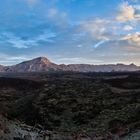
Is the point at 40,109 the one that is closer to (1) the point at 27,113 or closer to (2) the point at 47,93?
(1) the point at 27,113

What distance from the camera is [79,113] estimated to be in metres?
46.9

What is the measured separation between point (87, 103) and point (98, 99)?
3501 millimetres

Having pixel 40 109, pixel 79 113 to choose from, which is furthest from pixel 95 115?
pixel 40 109

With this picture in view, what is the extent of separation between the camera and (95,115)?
45.8 metres

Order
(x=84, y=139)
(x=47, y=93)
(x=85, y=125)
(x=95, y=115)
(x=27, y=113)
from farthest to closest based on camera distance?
(x=47, y=93), (x=27, y=113), (x=95, y=115), (x=85, y=125), (x=84, y=139)

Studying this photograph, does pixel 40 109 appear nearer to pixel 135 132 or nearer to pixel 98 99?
pixel 98 99

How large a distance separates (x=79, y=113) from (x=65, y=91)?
18.6m

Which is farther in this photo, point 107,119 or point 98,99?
point 98,99

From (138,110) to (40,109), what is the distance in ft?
47.9

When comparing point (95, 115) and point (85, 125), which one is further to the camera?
point (95, 115)

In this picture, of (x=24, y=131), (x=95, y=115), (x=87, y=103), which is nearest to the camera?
(x=24, y=131)

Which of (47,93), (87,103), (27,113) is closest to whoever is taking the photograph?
(27,113)

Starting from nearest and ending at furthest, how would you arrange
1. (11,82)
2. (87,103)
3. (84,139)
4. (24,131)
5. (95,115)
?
(84,139) → (24,131) → (95,115) → (87,103) → (11,82)

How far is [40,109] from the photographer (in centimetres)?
5038
